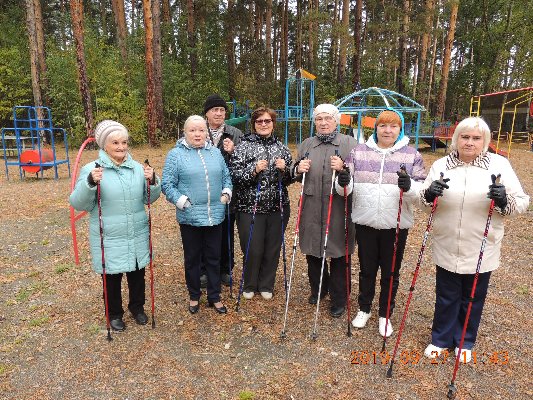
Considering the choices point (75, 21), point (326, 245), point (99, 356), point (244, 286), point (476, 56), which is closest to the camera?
point (99, 356)

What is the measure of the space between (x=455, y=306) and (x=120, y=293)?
2.84 metres

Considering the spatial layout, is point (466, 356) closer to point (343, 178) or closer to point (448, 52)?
point (343, 178)

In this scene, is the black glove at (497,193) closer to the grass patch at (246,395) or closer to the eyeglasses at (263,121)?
the eyeglasses at (263,121)

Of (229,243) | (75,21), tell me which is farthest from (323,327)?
(75,21)

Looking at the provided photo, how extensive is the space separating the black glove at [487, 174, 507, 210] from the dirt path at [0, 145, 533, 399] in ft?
4.42

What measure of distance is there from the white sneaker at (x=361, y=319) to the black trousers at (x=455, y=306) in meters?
0.59

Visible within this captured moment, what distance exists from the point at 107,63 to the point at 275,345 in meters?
16.4

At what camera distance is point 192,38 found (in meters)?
19.2

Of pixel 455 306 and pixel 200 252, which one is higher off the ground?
pixel 200 252

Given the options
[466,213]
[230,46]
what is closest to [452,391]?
[466,213]

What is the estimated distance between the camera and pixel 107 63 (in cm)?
1658

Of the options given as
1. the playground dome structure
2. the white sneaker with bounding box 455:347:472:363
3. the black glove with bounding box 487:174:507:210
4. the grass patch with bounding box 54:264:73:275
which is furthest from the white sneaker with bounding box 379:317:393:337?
the playground dome structure

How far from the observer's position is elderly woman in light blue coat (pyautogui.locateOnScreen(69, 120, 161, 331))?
3.18 metres

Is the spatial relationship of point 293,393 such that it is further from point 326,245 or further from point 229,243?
point 229,243
